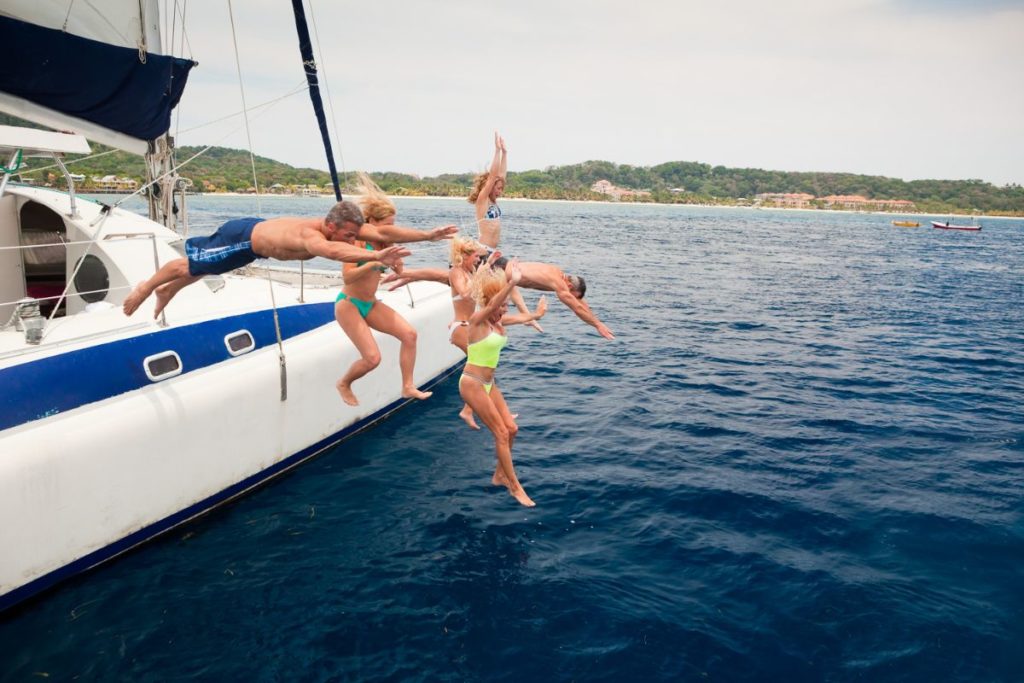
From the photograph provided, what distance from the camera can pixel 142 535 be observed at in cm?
645

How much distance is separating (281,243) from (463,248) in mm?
2223

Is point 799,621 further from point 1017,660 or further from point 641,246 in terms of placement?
point 641,246

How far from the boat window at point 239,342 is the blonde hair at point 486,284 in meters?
3.39

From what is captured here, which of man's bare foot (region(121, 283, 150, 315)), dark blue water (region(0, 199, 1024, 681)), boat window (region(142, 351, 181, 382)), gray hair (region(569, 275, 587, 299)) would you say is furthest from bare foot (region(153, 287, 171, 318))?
gray hair (region(569, 275, 587, 299))

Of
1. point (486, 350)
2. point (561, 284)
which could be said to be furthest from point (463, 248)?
point (486, 350)

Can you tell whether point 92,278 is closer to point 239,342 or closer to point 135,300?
point 239,342

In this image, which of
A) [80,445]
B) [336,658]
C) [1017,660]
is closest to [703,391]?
[1017,660]

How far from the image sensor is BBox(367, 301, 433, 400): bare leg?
23.2 ft

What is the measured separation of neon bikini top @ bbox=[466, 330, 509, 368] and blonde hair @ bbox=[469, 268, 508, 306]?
17.5 inches

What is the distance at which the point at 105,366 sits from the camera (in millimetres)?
6336

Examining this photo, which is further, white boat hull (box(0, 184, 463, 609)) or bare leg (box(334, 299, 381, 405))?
bare leg (box(334, 299, 381, 405))

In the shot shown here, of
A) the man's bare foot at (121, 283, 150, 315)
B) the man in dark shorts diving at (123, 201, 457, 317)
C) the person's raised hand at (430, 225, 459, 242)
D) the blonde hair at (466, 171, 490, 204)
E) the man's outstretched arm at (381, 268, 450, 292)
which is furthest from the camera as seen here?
the blonde hair at (466, 171, 490, 204)

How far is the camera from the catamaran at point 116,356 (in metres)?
5.59

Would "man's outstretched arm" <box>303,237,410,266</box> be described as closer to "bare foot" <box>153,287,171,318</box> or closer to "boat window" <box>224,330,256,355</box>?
"bare foot" <box>153,287,171,318</box>
